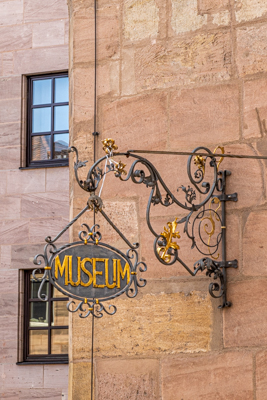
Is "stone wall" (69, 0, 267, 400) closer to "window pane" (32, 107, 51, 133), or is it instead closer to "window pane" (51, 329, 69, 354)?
"window pane" (51, 329, 69, 354)

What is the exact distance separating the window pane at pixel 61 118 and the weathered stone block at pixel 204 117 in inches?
284

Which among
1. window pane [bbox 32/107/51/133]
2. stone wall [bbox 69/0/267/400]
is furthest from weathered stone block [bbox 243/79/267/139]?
window pane [bbox 32/107/51/133]

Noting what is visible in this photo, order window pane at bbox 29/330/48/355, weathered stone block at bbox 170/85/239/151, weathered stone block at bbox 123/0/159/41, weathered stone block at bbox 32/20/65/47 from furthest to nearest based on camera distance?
weathered stone block at bbox 32/20/65/47, window pane at bbox 29/330/48/355, weathered stone block at bbox 123/0/159/41, weathered stone block at bbox 170/85/239/151

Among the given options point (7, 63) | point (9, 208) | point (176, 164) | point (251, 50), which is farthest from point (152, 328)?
point (7, 63)

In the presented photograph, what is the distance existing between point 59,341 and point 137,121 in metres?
Result: 6.89

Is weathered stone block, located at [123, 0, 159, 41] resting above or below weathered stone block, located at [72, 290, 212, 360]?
above

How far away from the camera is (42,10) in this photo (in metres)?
11.4

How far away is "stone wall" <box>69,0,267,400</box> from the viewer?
13.5ft

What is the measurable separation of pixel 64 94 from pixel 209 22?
733cm

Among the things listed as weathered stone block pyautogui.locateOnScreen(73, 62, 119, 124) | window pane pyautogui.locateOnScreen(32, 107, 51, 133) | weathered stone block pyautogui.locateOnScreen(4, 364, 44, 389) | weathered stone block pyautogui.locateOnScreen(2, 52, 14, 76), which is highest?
weathered stone block pyautogui.locateOnScreen(2, 52, 14, 76)

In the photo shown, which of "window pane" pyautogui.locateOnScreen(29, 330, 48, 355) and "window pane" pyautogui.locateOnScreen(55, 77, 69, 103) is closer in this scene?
"window pane" pyautogui.locateOnScreen(29, 330, 48, 355)

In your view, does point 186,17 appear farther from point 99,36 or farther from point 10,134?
point 10,134

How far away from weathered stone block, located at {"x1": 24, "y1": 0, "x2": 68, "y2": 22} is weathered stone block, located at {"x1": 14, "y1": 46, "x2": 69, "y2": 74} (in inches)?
18.3

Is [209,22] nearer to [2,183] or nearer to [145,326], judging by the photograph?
[145,326]
